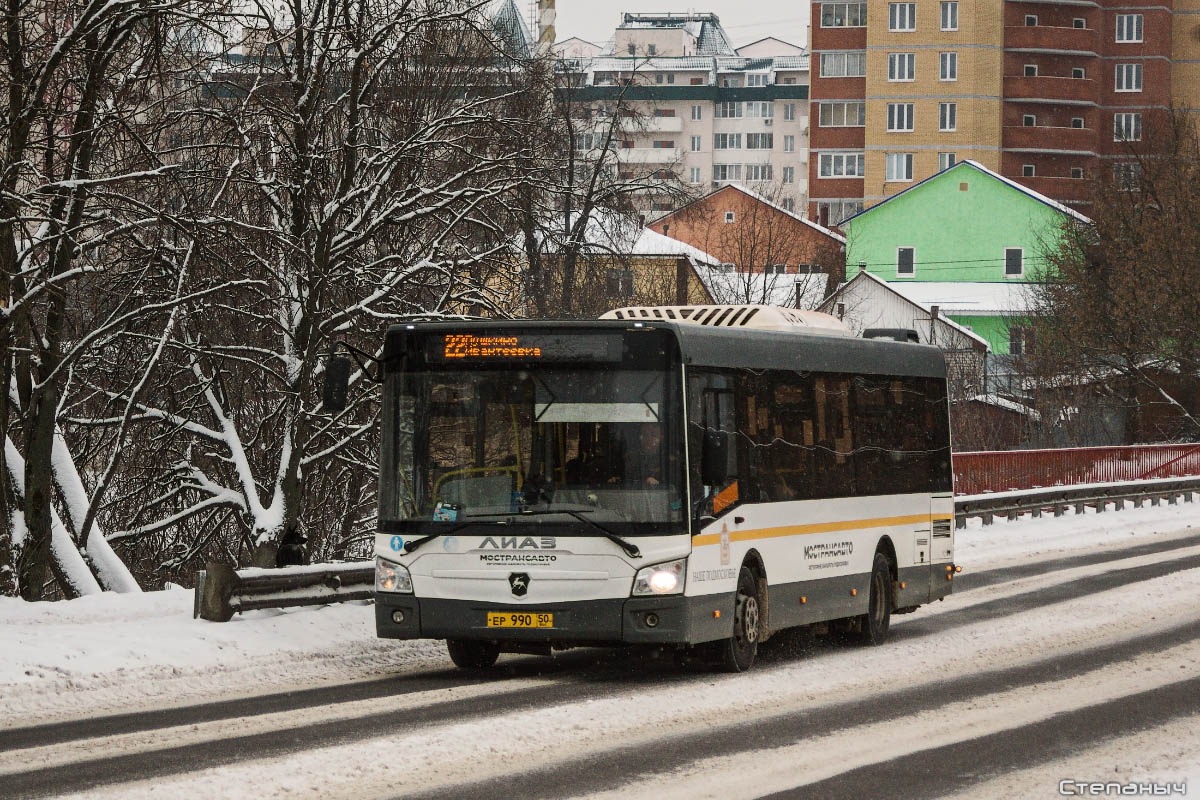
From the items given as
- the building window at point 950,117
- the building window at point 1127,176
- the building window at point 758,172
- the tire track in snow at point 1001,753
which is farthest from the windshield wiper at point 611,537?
the building window at point 758,172

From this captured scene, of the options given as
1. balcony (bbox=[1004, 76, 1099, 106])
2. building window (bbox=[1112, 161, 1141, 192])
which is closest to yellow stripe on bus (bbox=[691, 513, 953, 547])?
Result: building window (bbox=[1112, 161, 1141, 192])

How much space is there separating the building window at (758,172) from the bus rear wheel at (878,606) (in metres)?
144

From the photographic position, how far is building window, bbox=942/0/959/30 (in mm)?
112688

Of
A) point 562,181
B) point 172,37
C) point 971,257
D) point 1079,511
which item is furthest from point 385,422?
point 971,257

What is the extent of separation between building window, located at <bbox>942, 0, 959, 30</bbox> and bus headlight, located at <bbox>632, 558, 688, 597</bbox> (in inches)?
4066

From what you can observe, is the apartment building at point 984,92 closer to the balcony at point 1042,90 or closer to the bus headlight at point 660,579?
the balcony at point 1042,90

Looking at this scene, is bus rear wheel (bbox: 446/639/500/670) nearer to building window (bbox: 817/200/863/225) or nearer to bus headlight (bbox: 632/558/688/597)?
bus headlight (bbox: 632/558/688/597)

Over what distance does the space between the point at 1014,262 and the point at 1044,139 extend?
1782cm

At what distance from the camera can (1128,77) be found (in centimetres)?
11969

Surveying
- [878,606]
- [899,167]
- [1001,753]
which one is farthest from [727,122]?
[1001,753]

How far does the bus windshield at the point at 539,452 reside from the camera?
45.0 ft

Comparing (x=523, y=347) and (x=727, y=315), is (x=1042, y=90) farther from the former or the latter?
(x=523, y=347)

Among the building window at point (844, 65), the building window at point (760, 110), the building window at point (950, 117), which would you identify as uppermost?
the building window at point (760, 110)

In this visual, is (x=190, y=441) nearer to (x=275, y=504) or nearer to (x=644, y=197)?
(x=275, y=504)
